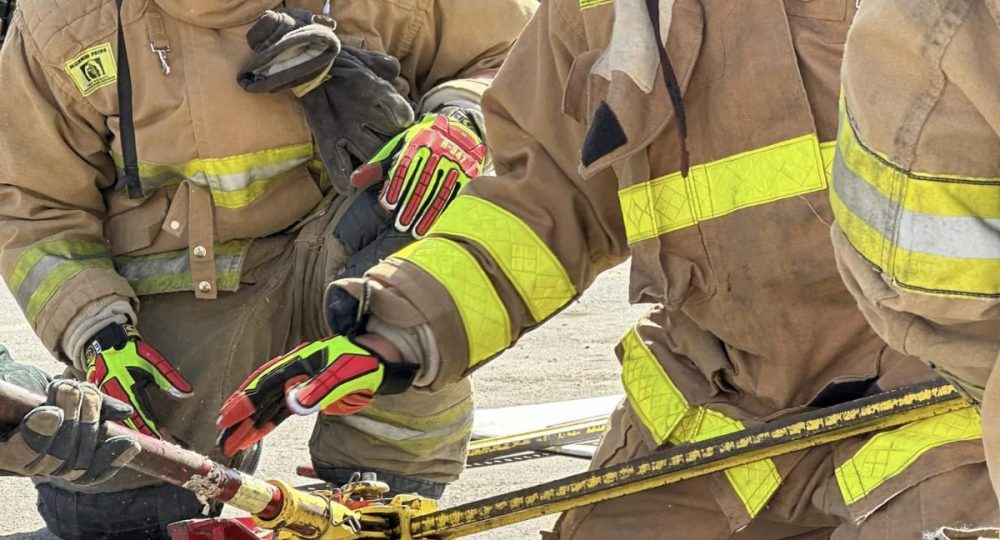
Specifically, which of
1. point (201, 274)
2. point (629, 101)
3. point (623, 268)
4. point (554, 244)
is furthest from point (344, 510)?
point (623, 268)

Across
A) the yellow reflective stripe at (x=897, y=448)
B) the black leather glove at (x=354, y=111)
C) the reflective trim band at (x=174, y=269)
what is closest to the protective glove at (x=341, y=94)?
the black leather glove at (x=354, y=111)

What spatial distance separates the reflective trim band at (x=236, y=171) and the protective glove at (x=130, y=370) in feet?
1.34

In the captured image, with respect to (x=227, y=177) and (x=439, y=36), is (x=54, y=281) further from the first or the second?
(x=439, y=36)

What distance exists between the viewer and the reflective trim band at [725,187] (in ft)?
8.94

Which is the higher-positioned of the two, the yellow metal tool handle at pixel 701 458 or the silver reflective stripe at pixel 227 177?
the yellow metal tool handle at pixel 701 458

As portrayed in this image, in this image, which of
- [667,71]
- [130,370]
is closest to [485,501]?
[667,71]

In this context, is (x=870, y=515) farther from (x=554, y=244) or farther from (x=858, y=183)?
(x=858, y=183)

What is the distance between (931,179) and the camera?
5.25 feet

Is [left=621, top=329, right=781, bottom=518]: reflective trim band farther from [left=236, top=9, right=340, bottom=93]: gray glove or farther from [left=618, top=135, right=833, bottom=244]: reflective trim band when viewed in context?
[left=236, top=9, right=340, bottom=93]: gray glove

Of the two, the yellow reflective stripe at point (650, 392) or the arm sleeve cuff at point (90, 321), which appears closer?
the yellow reflective stripe at point (650, 392)

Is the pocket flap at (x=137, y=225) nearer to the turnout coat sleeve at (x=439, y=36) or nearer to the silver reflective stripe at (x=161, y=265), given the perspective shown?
the silver reflective stripe at (x=161, y=265)

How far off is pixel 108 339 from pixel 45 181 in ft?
1.56

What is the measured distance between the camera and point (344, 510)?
119 inches

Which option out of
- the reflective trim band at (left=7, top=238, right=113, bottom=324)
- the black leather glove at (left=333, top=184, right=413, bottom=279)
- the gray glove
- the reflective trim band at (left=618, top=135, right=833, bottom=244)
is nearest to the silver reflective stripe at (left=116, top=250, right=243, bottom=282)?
the reflective trim band at (left=7, top=238, right=113, bottom=324)
